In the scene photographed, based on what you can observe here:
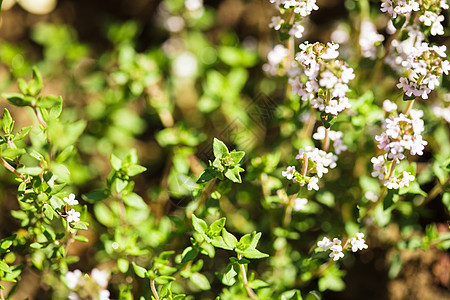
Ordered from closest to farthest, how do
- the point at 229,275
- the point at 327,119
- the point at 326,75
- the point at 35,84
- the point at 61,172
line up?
the point at 326,75 → the point at 327,119 → the point at 229,275 → the point at 61,172 → the point at 35,84

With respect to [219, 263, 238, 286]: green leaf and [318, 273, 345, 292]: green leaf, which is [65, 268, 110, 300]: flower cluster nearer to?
[219, 263, 238, 286]: green leaf

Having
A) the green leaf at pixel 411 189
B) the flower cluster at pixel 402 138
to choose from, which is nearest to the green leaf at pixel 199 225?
the flower cluster at pixel 402 138

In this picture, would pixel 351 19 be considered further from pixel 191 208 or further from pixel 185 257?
pixel 185 257

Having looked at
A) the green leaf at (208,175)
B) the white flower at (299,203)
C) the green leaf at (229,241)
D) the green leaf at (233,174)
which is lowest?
the white flower at (299,203)

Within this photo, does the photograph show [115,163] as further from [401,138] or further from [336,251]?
[401,138]

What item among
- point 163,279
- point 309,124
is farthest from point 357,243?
point 163,279

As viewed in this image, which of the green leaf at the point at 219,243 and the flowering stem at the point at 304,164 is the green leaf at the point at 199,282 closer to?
the green leaf at the point at 219,243

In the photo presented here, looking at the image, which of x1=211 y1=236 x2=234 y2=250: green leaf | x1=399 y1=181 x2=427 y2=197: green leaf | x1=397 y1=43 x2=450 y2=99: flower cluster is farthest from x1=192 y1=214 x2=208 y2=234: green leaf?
x1=397 y1=43 x2=450 y2=99: flower cluster

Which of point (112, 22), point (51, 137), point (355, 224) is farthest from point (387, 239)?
point (112, 22)
